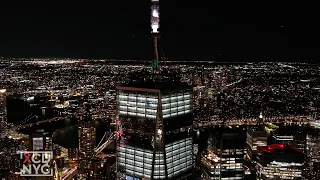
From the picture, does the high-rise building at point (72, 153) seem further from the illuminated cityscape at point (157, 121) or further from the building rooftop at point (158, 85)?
the building rooftop at point (158, 85)

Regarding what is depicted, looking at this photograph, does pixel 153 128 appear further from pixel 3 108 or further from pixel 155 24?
pixel 3 108

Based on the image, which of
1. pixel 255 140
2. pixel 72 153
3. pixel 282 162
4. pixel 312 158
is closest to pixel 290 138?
pixel 255 140

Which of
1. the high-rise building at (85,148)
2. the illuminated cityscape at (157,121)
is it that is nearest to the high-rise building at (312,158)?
the illuminated cityscape at (157,121)

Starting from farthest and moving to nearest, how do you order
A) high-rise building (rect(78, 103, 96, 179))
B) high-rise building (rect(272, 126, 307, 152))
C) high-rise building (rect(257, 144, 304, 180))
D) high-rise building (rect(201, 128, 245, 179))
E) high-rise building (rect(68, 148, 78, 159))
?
high-rise building (rect(272, 126, 307, 152)) → high-rise building (rect(68, 148, 78, 159)) → high-rise building (rect(78, 103, 96, 179)) → high-rise building (rect(257, 144, 304, 180)) → high-rise building (rect(201, 128, 245, 179))

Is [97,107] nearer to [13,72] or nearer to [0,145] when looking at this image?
[0,145]

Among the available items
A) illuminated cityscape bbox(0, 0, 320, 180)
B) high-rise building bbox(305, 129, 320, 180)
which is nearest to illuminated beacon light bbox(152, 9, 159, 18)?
illuminated cityscape bbox(0, 0, 320, 180)

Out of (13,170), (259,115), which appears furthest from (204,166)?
(259,115)

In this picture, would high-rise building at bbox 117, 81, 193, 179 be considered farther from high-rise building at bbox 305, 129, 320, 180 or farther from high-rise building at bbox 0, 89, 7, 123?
high-rise building at bbox 0, 89, 7, 123
